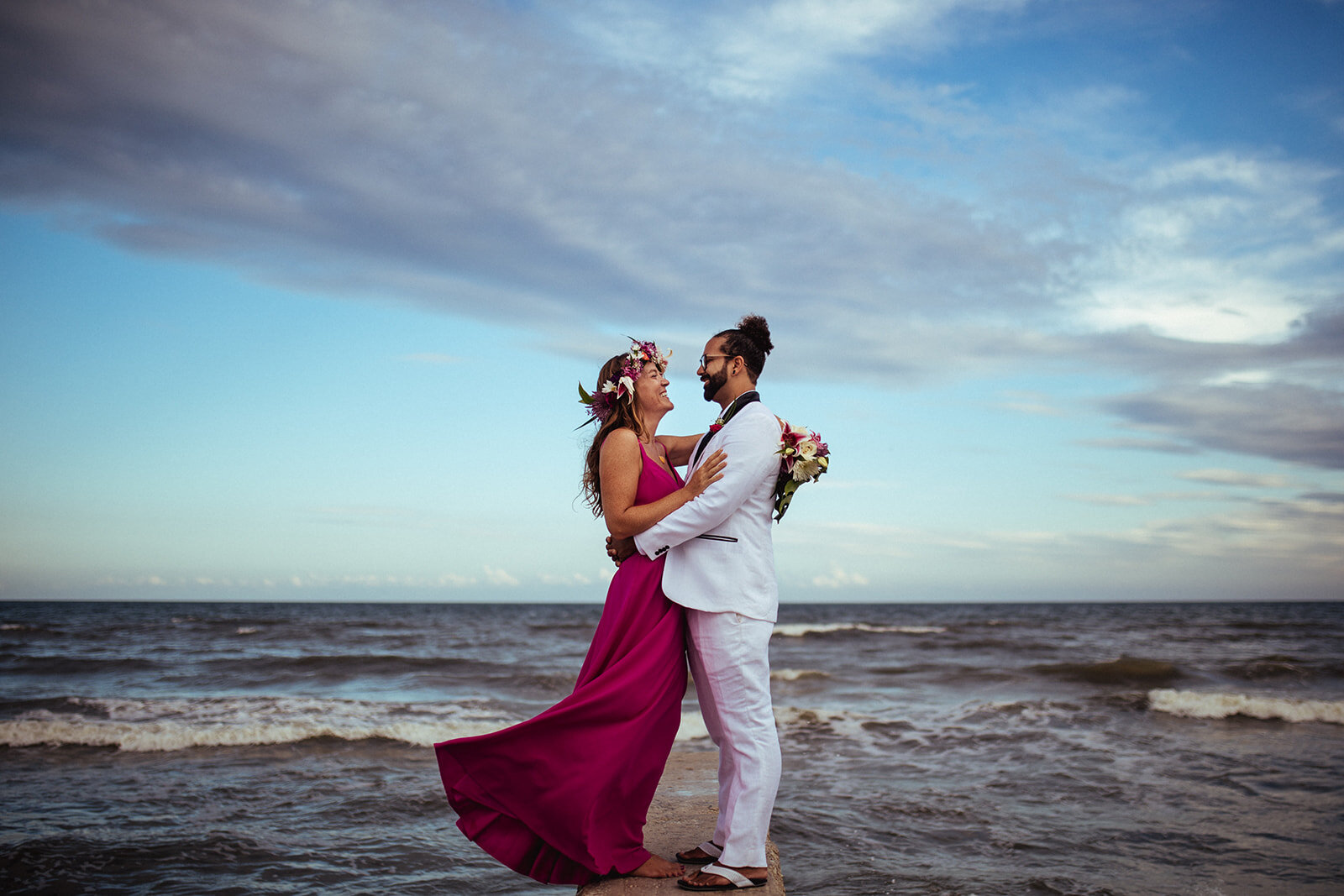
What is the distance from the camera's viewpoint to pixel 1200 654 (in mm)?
20531

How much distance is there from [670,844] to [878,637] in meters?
23.6

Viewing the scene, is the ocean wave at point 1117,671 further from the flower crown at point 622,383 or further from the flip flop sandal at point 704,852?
the flower crown at point 622,383

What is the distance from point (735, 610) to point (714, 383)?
0.98 m

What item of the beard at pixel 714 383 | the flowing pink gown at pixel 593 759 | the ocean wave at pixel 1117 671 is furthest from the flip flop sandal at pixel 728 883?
the ocean wave at pixel 1117 671

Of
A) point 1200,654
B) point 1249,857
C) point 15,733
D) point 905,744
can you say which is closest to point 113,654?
Result: point 15,733

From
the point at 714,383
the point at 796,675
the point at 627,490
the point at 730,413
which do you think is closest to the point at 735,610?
the point at 627,490

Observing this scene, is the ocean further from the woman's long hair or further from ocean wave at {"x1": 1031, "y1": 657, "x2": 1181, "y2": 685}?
the woman's long hair

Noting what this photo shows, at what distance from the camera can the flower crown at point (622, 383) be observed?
376cm

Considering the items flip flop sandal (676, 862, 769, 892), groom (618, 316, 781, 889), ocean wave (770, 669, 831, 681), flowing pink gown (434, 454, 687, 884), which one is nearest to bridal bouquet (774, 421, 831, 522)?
groom (618, 316, 781, 889)

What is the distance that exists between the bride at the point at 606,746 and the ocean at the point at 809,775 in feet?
5.77

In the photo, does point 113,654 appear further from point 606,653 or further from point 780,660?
point 606,653

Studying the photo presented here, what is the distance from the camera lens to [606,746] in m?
3.45

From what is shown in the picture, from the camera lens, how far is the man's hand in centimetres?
370

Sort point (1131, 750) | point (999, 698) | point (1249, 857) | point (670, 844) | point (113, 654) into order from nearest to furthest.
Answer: point (670, 844)
point (1249, 857)
point (1131, 750)
point (999, 698)
point (113, 654)
